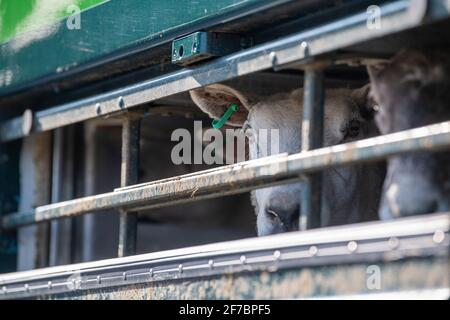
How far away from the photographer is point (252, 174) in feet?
10.4

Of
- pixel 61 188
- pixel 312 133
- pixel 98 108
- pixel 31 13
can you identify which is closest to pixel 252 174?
pixel 312 133

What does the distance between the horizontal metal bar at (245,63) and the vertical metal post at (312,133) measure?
7 cm

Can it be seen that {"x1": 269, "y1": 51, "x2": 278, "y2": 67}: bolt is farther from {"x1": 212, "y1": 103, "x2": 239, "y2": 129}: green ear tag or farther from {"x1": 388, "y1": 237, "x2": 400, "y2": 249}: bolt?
{"x1": 212, "y1": 103, "x2": 239, "y2": 129}: green ear tag

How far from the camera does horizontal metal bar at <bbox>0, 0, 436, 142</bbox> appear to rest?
269cm

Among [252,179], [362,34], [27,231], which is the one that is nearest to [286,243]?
[252,179]

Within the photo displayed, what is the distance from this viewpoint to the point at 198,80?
353cm

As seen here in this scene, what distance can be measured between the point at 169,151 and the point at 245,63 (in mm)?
2253

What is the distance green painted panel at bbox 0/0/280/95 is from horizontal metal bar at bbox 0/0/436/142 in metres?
0.15

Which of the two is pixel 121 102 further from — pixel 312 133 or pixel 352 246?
pixel 352 246

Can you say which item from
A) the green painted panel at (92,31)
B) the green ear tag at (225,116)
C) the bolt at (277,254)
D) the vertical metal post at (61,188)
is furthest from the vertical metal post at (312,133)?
the vertical metal post at (61,188)

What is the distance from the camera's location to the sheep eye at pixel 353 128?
392 cm

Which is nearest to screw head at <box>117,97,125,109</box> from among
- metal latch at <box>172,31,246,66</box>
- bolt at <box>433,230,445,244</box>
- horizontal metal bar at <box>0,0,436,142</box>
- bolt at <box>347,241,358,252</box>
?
horizontal metal bar at <box>0,0,436,142</box>

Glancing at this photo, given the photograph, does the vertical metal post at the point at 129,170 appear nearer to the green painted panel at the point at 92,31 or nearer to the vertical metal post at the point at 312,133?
the green painted panel at the point at 92,31
